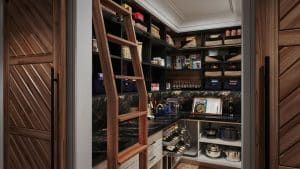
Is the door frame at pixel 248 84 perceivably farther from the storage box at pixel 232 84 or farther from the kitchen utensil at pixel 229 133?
the storage box at pixel 232 84

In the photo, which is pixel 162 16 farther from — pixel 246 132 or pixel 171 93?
pixel 246 132

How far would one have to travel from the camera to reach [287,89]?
0.91 metres

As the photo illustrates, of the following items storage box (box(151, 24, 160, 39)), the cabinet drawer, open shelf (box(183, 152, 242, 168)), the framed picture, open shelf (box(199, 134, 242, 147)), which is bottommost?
open shelf (box(183, 152, 242, 168))

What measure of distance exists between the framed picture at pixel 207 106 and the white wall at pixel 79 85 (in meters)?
2.99

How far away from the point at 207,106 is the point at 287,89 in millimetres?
3258

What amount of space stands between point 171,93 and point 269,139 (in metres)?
3.51

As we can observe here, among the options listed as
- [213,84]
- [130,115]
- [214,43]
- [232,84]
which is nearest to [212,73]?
[213,84]

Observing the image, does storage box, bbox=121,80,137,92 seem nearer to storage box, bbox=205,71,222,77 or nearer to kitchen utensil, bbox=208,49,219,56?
storage box, bbox=205,71,222,77

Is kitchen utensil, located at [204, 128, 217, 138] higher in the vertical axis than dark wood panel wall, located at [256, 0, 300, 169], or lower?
lower

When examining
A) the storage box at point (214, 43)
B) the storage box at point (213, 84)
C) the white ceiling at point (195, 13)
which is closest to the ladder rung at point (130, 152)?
the white ceiling at point (195, 13)

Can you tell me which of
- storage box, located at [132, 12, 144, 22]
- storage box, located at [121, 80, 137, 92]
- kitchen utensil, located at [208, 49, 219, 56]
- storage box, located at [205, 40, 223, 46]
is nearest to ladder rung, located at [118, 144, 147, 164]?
storage box, located at [121, 80, 137, 92]

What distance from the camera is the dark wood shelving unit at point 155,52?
2518 millimetres

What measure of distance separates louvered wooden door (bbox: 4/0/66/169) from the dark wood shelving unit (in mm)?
844

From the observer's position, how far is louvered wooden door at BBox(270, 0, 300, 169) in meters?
0.90
